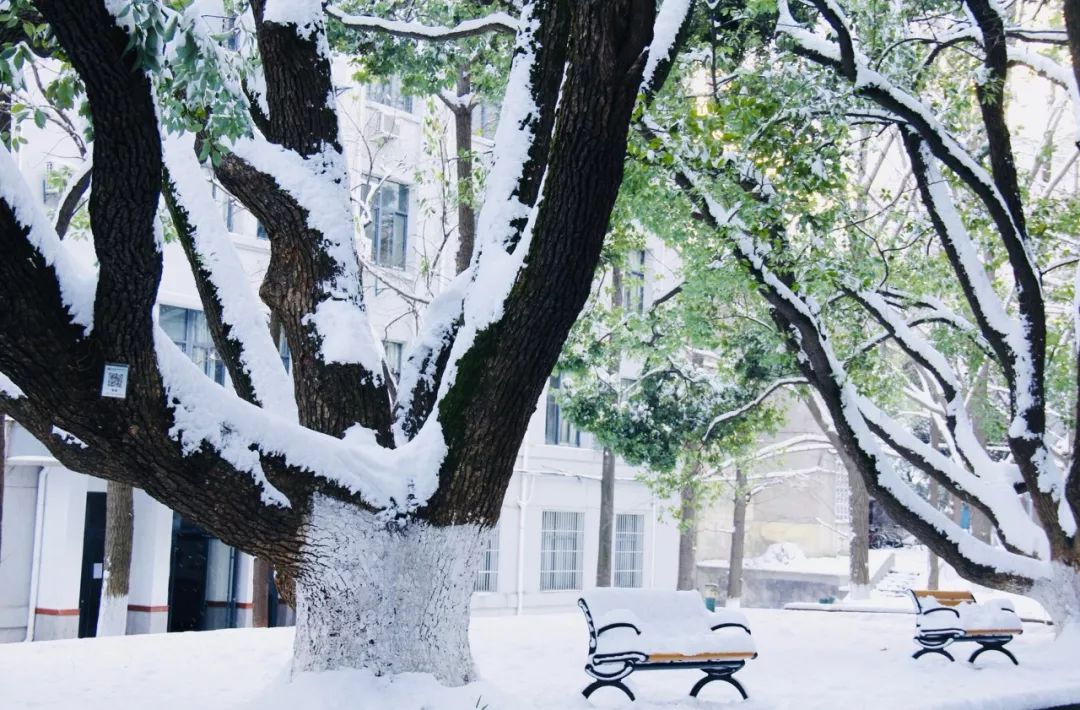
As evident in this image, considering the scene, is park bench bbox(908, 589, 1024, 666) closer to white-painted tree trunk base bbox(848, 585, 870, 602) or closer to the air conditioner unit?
white-painted tree trunk base bbox(848, 585, 870, 602)

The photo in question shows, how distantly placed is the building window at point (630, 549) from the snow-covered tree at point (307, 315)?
2466 cm

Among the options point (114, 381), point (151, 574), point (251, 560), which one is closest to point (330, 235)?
point (114, 381)

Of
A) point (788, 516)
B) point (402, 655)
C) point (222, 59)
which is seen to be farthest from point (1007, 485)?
point (788, 516)

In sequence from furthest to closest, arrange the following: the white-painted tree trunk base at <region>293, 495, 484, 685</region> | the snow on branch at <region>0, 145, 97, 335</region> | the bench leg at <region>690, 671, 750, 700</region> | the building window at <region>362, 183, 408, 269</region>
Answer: the building window at <region>362, 183, 408, 269</region>, the bench leg at <region>690, 671, 750, 700</region>, the white-painted tree trunk base at <region>293, 495, 484, 685</region>, the snow on branch at <region>0, 145, 97, 335</region>

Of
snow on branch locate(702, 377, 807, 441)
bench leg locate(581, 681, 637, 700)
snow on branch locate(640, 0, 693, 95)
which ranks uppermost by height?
snow on branch locate(640, 0, 693, 95)

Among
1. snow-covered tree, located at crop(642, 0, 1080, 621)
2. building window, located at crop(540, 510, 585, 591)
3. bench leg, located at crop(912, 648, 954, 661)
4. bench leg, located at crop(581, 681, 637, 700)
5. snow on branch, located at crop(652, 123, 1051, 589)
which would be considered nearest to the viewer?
bench leg, located at crop(581, 681, 637, 700)

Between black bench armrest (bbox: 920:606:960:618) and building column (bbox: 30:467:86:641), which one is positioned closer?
black bench armrest (bbox: 920:606:960:618)

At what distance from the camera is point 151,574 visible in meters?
21.2

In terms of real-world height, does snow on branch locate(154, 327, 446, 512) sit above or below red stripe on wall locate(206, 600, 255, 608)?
above

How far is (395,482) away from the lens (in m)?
7.29

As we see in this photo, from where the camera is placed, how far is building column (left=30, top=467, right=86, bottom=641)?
64.1 feet

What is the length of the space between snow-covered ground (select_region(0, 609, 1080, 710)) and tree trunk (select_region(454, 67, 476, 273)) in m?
5.26

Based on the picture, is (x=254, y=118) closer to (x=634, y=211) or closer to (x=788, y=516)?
(x=634, y=211)

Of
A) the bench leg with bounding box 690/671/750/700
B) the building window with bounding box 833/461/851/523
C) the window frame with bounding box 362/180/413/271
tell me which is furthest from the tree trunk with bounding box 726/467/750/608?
the bench leg with bounding box 690/671/750/700
